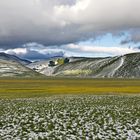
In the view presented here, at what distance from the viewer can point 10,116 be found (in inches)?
1694

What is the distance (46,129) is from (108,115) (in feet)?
40.5

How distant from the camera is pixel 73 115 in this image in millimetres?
43406

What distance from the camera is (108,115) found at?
4325 cm

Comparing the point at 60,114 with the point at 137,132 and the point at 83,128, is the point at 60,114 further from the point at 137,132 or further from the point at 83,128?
the point at 137,132

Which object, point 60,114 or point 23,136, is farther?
point 60,114

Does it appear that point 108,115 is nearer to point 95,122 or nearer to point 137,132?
point 95,122

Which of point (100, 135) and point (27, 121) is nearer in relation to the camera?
point (100, 135)

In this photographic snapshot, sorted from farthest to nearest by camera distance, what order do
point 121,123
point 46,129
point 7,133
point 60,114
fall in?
point 60,114, point 121,123, point 46,129, point 7,133

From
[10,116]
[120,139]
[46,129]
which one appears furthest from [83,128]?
[10,116]

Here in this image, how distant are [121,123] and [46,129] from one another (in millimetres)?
8550

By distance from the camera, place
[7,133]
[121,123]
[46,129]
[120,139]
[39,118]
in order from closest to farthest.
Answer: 1. [120,139]
2. [7,133]
3. [46,129]
4. [121,123]
5. [39,118]

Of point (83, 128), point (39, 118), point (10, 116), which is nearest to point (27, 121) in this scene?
point (39, 118)

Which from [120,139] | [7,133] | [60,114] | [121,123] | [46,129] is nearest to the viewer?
[120,139]

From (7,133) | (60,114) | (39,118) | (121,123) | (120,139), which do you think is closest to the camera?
(120,139)
